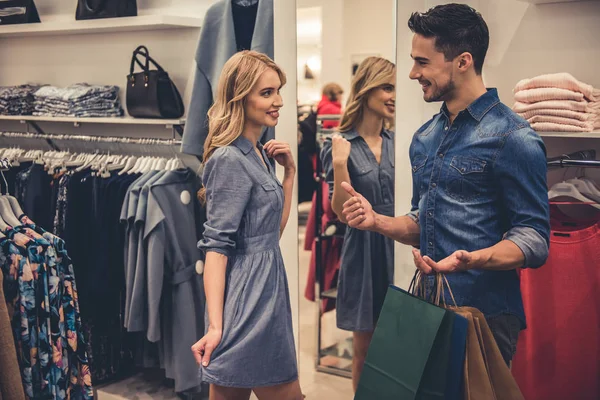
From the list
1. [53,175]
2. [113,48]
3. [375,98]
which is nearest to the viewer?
[375,98]

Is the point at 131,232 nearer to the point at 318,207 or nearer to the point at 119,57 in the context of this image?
the point at 318,207

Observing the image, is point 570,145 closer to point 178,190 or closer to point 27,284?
point 178,190

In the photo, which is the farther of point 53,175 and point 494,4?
point 53,175

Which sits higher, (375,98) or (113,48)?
(113,48)

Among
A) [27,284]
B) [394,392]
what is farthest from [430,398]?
[27,284]

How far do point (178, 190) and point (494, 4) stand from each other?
1.65m

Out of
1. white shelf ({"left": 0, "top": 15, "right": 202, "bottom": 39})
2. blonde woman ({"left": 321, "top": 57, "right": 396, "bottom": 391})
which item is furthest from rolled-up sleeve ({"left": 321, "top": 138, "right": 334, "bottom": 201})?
white shelf ({"left": 0, "top": 15, "right": 202, "bottom": 39})

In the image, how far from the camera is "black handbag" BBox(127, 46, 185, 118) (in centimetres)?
343

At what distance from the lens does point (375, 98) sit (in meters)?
2.83

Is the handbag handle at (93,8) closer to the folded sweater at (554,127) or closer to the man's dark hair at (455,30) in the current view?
the man's dark hair at (455,30)

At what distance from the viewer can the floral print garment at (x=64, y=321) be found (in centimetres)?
268

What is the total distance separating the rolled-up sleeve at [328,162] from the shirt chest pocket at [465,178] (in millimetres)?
1067

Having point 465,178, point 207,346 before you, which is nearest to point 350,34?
point 465,178

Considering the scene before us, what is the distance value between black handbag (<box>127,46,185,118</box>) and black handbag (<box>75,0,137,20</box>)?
0.20 meters
